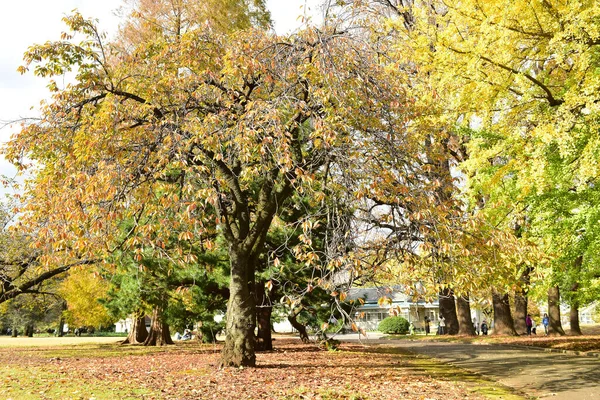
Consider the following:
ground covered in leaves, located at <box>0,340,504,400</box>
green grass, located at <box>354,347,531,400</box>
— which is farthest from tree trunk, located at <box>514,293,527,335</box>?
ground covered in leaves, located at <box>0,340,504,400</box>

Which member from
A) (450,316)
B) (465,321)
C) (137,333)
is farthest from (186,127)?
(450,316)

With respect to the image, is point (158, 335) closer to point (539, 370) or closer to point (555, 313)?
point (539, 370)

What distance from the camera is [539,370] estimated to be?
38.9 feet

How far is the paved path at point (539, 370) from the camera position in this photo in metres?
8.95

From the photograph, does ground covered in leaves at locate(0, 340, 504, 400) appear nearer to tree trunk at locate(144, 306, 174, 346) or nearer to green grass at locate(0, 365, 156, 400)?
green grass at locate(0, 365, 156, 400)

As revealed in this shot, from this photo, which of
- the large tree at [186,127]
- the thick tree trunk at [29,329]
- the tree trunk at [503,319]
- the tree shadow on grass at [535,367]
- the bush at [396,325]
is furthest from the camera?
the thick tree trunk at [29,329]

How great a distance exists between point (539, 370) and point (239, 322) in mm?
7127

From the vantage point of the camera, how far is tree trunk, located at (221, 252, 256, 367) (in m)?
11.1

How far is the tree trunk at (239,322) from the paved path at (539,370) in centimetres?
545

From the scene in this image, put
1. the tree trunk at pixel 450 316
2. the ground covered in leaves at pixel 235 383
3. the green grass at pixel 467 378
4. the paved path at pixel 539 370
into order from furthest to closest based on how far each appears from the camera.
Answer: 1. the tree trunk at pixel 450 316
2. the paved path at pixel 539 370
3. the green grass at pixel 467 378
4. the ground covered in leaves at pixel 235 383

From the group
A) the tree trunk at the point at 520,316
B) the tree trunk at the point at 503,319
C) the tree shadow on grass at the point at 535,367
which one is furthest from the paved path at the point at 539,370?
the tree trunk at the point at 520,316

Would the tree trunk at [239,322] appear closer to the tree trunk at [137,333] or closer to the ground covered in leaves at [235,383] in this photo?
the ground covered in leaves at [235,383]

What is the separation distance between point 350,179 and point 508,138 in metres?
6.91

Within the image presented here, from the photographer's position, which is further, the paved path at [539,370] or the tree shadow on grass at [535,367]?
the tree shadow on grass at [535,367]
